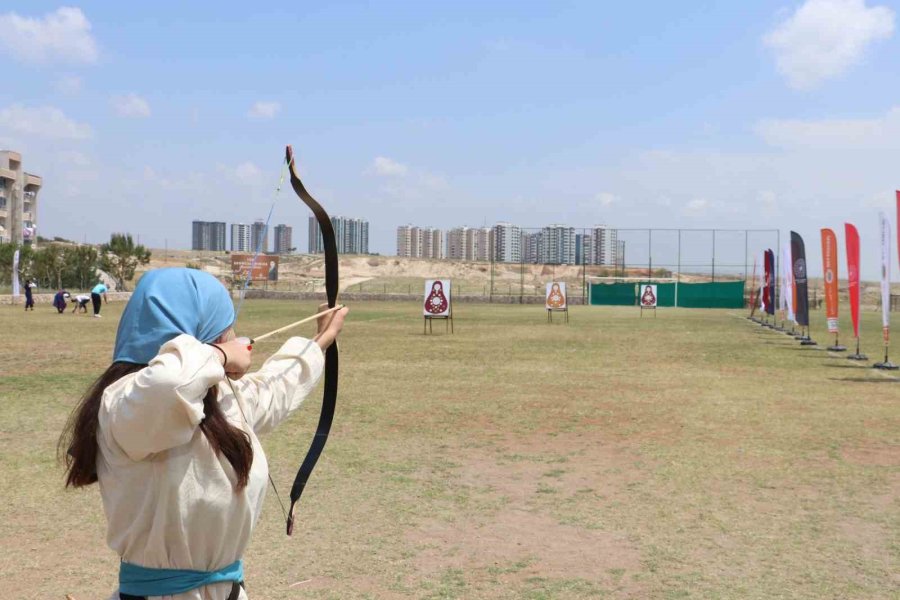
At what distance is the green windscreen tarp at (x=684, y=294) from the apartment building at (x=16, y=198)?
173 ft

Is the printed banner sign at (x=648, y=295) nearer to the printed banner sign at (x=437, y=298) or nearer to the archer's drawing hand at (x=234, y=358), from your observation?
the printed banner sign at (x=437, y=298)

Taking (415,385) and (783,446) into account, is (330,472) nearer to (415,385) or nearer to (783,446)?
(783,446)

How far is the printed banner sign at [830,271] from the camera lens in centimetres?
1927

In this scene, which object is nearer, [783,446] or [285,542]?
[285,542]

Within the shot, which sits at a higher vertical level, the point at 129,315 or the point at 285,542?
the point at 129,315

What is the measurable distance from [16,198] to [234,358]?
313 ft

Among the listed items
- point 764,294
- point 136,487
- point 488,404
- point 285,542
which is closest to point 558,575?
point 285,542

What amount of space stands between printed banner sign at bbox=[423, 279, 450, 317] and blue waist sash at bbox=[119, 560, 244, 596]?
22.8m

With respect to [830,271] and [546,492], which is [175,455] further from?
[830,271]

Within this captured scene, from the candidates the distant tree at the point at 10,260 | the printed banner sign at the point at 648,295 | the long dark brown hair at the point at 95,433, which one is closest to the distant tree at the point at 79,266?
the distant tree at the point at 10,260

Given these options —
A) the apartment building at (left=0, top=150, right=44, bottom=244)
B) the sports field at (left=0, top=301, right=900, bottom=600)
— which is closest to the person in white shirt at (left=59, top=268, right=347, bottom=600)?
the sports field at (left=0, top=301, right=900, bottom=600)

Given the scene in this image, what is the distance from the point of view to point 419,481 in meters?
6.80

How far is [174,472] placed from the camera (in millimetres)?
1814

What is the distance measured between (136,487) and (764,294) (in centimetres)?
3241
